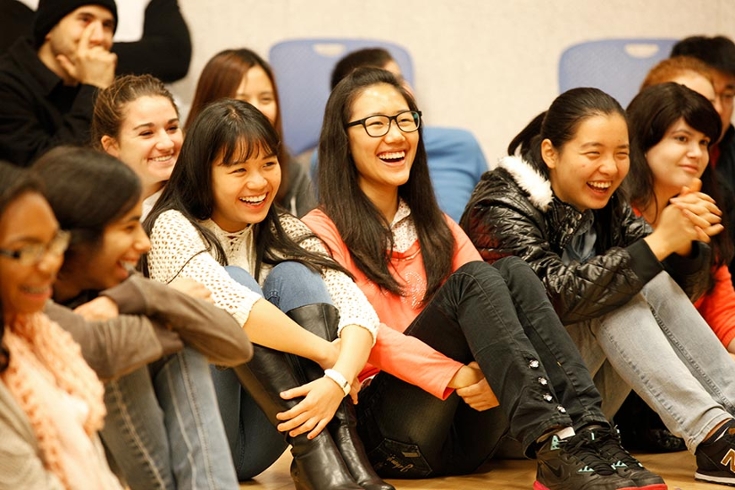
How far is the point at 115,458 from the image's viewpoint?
1.58 meters

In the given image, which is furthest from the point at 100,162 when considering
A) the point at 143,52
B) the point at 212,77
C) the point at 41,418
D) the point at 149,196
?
the point at 143,52

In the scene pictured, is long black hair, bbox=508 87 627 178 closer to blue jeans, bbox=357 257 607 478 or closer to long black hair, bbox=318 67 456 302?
long black hair, bbox=318 67 456 302

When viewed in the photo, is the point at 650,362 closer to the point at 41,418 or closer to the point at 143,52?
the point at 41,418

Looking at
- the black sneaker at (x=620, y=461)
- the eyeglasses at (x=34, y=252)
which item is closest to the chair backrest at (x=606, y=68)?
the black sneaker at (x=620, y=461)

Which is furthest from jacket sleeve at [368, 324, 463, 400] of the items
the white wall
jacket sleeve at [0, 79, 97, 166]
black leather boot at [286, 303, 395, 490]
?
the white wall

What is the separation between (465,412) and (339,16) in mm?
2209

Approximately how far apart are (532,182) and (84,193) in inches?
47.1

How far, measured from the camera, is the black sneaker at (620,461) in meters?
1.95

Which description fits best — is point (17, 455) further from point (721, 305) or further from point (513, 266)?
point (721, 305)

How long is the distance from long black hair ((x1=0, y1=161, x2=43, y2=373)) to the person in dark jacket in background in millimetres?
1259

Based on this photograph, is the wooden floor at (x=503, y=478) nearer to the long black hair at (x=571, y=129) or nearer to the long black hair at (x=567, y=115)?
the long black hair at (x=571, y=129)

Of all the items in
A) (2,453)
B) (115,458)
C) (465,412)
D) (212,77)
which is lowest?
(465,412)

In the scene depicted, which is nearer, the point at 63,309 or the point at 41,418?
the point at 41,418

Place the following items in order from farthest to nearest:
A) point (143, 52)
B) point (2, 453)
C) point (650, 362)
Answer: point (143, 52) < point (650, 362) < point (2, 453)
